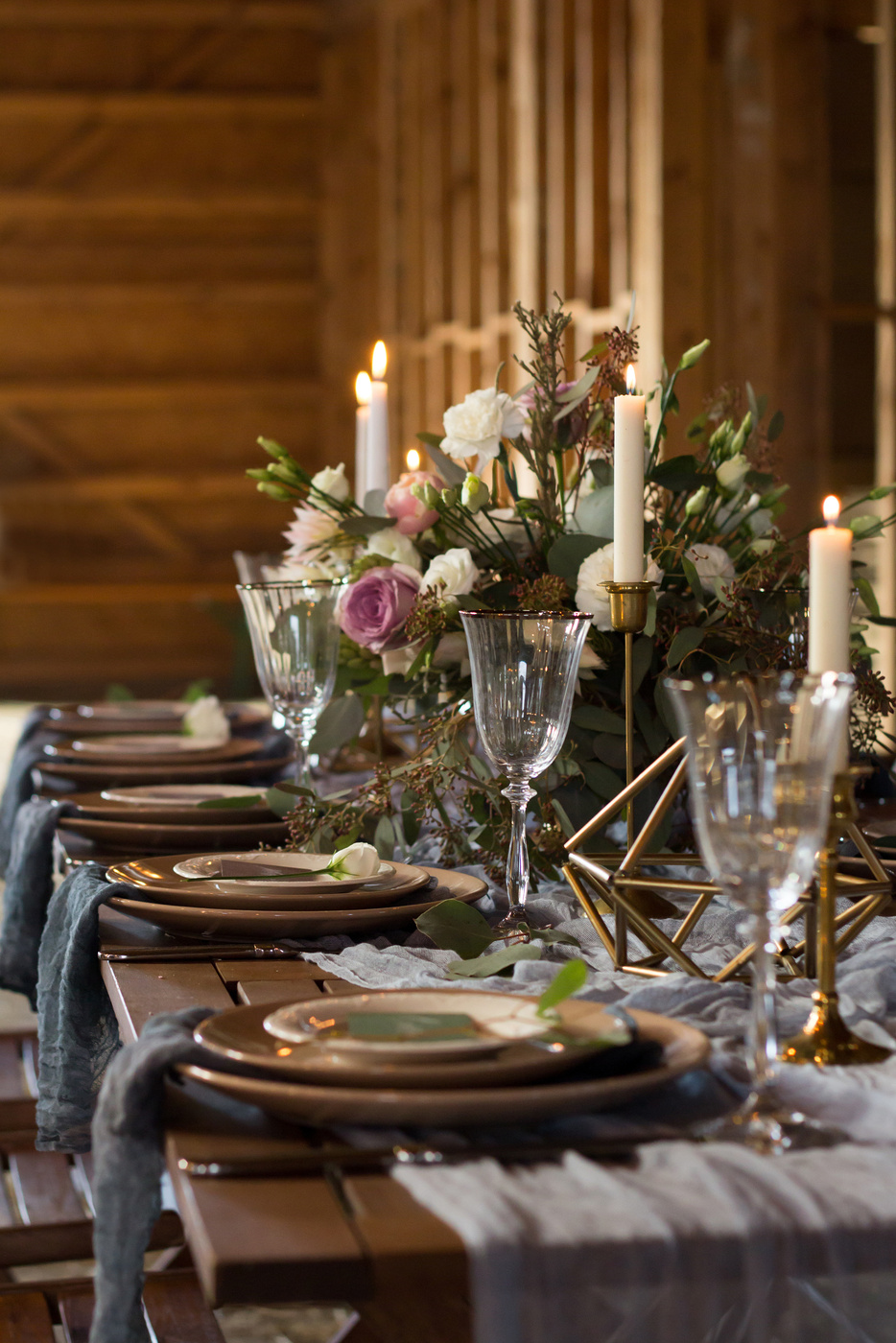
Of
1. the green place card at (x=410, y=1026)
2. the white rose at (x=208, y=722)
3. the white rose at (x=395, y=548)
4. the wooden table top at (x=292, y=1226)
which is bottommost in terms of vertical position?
the wooden table top at (x=292, y=1226)

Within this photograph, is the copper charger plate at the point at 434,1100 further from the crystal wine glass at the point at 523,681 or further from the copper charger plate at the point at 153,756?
the copper charger plate at the point at 153,756

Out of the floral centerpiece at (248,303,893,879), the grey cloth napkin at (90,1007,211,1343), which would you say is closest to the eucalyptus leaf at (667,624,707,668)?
the floral centerpiece at (248,303,893,879)

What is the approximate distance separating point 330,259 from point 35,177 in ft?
3.64

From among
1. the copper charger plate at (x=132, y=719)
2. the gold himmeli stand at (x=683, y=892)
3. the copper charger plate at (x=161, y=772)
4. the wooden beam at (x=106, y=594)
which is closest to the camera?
the gold himmeli stand at (x=683, y=892)

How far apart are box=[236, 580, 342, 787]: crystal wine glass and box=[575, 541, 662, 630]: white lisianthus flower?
0.22 m

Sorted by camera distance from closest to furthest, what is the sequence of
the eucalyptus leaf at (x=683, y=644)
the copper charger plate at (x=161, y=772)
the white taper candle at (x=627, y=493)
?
the white taper candle at (x=627, y=493) < the eucalyptus leaf at (x=683, y=644) < the copper charger plate at (x=161, y=772)

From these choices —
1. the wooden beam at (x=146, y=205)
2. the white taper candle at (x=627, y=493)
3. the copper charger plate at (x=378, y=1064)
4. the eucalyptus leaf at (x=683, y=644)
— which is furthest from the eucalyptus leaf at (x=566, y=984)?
the wooden beam at (x=146, y=205)

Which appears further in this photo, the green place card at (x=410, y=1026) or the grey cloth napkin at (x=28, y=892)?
the grey cloth napkin at (x=28, y=892)

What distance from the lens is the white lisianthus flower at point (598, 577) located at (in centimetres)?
113

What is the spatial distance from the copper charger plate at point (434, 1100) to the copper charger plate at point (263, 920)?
314 millimetres

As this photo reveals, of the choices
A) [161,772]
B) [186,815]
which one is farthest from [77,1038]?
[161,772]

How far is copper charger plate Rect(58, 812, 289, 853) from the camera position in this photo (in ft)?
4.24

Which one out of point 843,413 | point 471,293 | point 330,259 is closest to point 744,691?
point 843,413

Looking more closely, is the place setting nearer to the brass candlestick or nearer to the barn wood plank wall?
the brass candlestick
